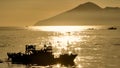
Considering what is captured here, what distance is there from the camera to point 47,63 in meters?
104

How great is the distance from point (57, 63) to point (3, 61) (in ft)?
50.6

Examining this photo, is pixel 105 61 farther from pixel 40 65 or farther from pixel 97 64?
pixel 40 65

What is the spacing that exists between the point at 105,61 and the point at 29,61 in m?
21.1

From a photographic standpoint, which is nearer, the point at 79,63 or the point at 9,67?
the point at 9,67

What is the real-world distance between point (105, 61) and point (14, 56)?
23998 millimetres

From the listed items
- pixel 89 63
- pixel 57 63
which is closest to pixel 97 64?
pixel 89 63

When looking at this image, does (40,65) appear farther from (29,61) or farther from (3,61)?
(3,61)

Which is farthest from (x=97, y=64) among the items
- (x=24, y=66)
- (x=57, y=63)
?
(x=24, y=66)

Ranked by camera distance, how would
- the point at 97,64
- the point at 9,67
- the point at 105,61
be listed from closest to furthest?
the point at 9,67
the point at 97,64
the point at 105,61

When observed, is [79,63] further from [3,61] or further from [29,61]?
[3,61]

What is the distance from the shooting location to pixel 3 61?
370 feet

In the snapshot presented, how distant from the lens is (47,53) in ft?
340

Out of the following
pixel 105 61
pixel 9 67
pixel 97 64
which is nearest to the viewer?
A: pixel 9 67

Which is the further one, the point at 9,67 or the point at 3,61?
the point at 3,61
